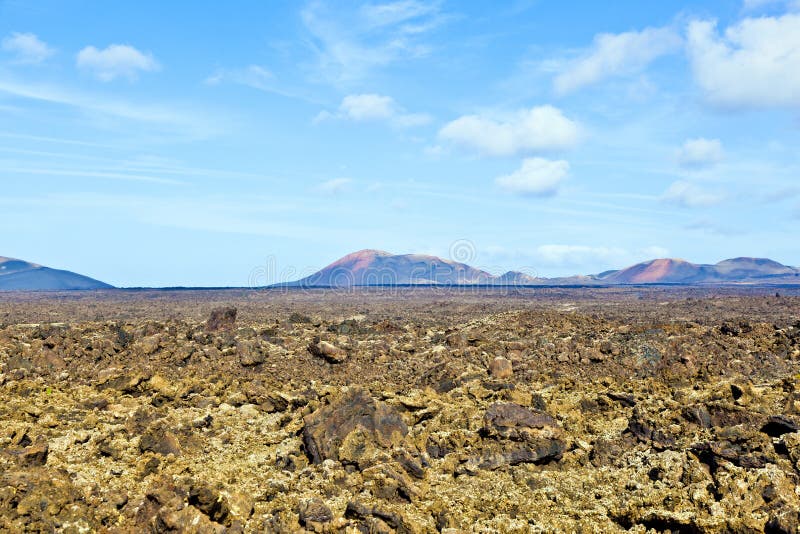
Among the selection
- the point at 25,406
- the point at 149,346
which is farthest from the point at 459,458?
the point at 149,346

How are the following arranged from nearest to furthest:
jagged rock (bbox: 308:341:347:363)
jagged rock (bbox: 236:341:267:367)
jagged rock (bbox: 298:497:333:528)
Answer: jagged rock (bbox: 298:497:333:528) < jagged rock (bbox: 236:341:267:367) < jagged rock (bbox: 308:341:347:363)

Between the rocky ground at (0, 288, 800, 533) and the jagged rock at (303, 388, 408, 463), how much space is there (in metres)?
0.04

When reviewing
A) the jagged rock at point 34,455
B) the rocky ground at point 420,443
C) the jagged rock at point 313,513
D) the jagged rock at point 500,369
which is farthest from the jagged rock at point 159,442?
the jagged rock at point 500,369

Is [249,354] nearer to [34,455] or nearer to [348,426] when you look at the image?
[348,426]

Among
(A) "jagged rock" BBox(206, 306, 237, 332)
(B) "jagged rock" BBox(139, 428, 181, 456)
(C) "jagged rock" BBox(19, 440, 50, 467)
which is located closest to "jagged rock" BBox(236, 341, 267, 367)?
(A) "jagged rock" BBox(206, 306, 237, 332)

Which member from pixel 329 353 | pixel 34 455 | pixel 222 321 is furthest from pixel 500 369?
pixel 222 321

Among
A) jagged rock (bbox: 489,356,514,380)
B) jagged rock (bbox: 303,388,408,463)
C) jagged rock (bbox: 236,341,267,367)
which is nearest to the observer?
jagged rock (bbox: 303,388,408,463)

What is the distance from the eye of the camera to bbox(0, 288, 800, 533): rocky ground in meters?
8.20

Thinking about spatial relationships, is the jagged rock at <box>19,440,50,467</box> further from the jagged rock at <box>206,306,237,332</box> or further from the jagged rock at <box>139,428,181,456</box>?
the jagged rock at <box>206,306,237,332</box>

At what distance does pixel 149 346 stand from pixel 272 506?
46.8ft

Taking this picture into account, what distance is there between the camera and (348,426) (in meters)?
11.0

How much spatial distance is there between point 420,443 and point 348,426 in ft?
4.34

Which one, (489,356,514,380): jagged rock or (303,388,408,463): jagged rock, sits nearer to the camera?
(303,388,408,463): jagged rock

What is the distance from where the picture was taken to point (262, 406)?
14.0 meters
